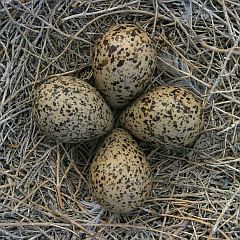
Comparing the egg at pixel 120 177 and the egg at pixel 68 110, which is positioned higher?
the egg at pixel 68 110

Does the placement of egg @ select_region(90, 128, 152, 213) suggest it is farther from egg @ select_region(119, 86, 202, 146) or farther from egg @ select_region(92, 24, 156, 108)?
egg @ select_region(92, 24, 156, 108)

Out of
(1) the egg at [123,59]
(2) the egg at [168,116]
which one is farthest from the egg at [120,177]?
(1) the egg at [123,59]

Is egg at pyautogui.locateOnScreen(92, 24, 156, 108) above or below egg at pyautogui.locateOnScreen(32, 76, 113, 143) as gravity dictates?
above

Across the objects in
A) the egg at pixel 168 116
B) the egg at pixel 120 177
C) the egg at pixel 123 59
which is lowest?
the egg at pixel 120 177

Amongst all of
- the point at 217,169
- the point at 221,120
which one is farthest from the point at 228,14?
the point at 217,169

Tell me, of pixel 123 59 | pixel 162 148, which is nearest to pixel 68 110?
pixel 123 59

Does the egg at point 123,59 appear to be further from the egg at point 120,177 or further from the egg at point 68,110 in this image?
the egg at point 120,177

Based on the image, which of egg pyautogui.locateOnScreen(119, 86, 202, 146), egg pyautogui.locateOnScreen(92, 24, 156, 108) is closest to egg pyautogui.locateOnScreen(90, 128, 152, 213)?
egg pyautogui.locateOnScreen(119, 86, 202, 146)
